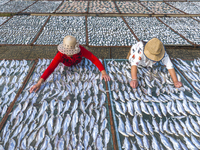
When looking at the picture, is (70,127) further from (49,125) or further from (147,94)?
(147,94)

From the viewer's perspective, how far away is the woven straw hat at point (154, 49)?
6.98 feet

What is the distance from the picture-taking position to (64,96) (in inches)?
86.5

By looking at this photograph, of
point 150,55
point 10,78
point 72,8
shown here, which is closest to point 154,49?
point 150,55

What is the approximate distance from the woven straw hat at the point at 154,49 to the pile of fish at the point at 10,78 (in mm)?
2522

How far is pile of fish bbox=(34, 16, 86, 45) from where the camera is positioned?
4.22 metres

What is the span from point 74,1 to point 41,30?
192 inches

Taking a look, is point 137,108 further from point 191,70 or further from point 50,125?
point 191,70

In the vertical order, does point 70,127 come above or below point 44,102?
below

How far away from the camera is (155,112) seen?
201 cm

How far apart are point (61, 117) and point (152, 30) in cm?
500

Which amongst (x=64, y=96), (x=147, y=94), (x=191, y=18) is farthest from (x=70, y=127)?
(x=191, y=18)

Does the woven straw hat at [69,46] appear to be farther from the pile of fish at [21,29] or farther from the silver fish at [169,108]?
the pile of fish at [21,29]

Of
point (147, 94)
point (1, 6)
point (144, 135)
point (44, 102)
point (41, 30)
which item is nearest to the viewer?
point (144, 135)

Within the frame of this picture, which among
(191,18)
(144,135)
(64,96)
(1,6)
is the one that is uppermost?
(1,6)
